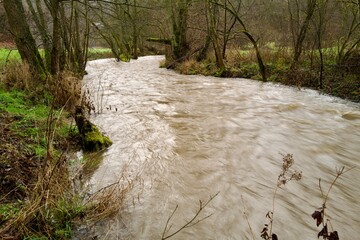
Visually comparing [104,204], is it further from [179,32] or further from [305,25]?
[179,32]

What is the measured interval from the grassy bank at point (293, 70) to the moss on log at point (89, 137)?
7467mm

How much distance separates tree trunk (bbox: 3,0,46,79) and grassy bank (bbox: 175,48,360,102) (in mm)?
8295

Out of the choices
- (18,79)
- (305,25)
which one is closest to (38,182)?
(18,79)

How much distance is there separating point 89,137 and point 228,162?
2.47 m

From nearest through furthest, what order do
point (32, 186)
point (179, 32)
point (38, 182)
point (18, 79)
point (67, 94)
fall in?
point (38, 182) < point (32, 186) < point (67, 94) < point (18, 79) < point (179, 32)

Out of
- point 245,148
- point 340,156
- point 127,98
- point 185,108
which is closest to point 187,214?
point 245,148

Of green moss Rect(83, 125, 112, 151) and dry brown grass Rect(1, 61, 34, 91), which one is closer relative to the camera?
green moss Rect(83, 125, 112, 151)

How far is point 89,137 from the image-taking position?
5234 mm

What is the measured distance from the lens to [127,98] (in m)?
9.93

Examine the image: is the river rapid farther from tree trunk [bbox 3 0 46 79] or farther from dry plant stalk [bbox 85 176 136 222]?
tree trunk [bbox 3 0 46 79]

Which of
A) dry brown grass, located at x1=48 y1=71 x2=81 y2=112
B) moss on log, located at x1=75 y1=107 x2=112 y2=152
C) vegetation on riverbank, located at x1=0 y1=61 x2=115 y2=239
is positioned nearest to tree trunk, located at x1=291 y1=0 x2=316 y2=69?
dry brown grass, located at x1=48 y1=71 x2=81 y2=112

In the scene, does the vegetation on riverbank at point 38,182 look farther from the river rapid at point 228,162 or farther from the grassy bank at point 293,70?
the grassy bank at point 293,70

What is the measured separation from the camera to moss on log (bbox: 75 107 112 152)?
516 centimetres

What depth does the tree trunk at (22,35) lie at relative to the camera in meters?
8.16
